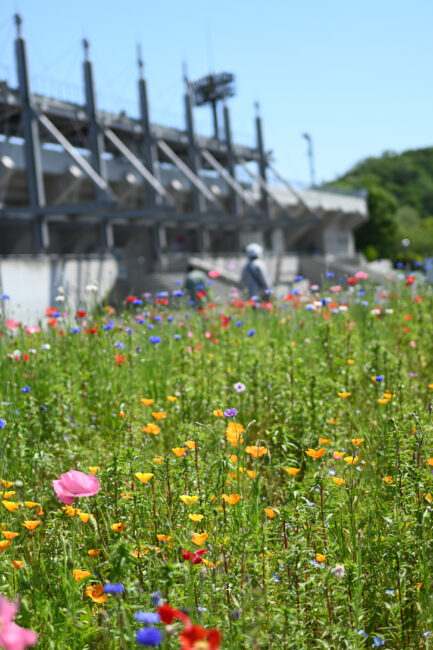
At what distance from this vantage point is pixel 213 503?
2490 millimetres

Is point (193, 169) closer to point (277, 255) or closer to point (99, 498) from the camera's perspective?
point (277, 255)

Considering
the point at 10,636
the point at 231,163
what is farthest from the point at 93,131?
the point at 10,636

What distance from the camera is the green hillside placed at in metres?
81.8

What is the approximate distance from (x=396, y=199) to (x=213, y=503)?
110 m

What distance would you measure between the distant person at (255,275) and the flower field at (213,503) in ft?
17.4

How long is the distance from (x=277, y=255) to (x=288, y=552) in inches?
1525

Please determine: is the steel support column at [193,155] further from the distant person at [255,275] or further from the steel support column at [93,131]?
the distant person at [255,275]

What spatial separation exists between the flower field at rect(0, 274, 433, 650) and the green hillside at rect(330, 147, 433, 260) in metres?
76.3

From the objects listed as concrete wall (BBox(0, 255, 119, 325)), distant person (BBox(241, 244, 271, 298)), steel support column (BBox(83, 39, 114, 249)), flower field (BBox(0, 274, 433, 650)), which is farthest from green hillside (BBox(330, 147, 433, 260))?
flower field (BBox(0, 274, 433, 650))

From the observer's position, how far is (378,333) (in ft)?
18.0

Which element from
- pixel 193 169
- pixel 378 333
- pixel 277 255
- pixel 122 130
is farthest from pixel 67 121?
pixel 378 333

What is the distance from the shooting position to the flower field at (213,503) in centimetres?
183

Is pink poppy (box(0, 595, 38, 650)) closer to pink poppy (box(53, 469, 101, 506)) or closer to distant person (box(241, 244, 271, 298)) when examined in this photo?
pink poppy (box(53, 469, 101, 506))

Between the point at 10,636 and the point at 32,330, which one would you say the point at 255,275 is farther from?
the point at 10,636
